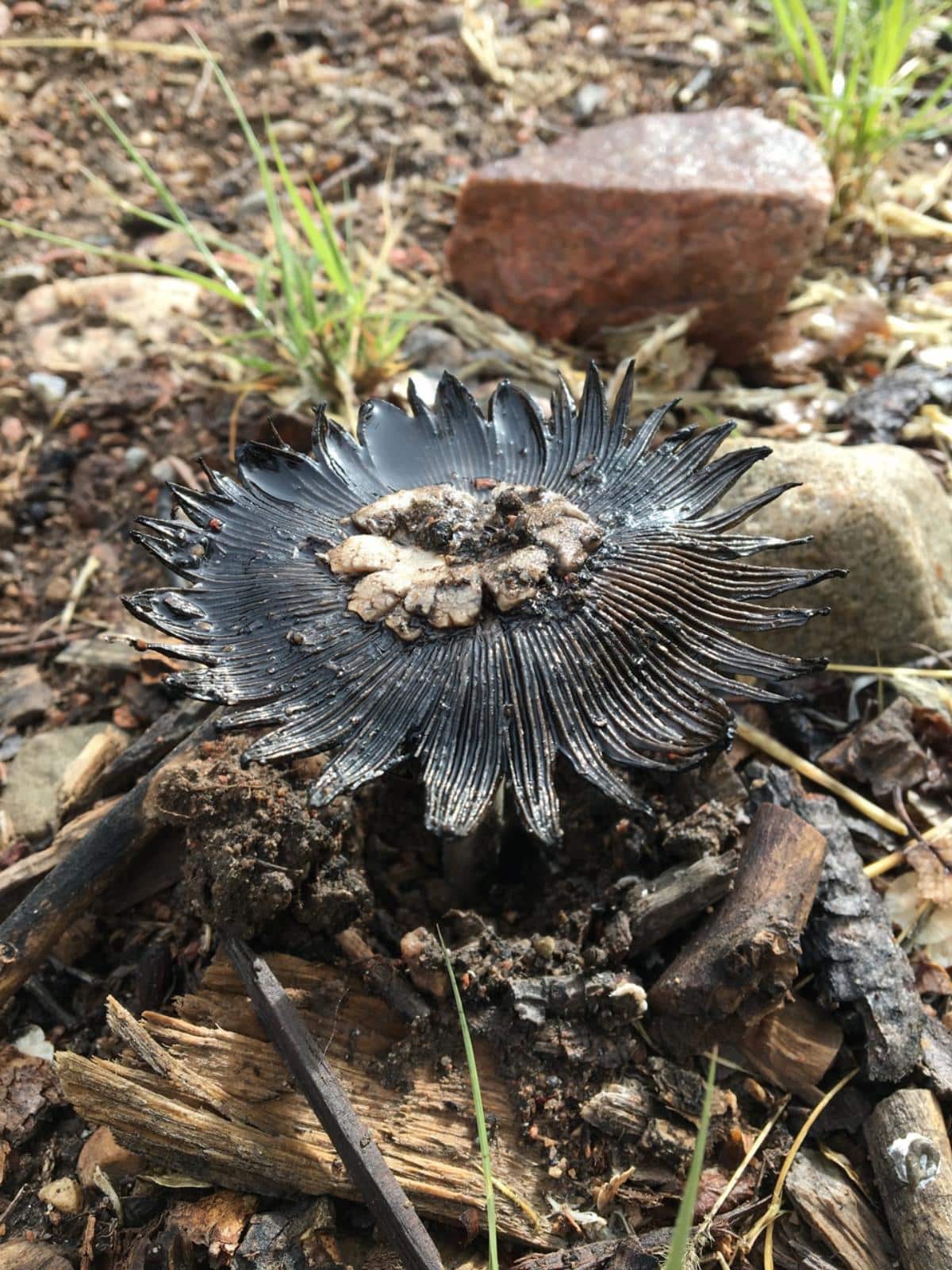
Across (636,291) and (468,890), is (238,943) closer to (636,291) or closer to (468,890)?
(468,890)

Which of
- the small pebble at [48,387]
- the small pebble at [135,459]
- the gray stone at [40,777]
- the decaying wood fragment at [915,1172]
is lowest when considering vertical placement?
the decaying wood fragment at [915,1172]

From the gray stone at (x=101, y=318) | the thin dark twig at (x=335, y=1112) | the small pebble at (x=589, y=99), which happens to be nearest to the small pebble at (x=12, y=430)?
the gray stone at (x=101, y=318)

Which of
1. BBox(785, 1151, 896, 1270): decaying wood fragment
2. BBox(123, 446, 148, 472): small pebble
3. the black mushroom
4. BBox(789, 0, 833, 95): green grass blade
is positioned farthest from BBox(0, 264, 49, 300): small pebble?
BBox(785, 1151, 896, 1270): decaying wood fragment

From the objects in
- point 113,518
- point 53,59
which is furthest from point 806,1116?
point 53,59

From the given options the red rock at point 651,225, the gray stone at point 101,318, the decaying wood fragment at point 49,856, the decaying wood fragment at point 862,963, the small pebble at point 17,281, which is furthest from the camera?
the small pebble at point 17,281

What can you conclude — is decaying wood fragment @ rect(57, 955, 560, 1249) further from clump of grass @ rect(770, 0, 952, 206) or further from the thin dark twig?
clump of grass @ rect(770, 0, 952, 206)

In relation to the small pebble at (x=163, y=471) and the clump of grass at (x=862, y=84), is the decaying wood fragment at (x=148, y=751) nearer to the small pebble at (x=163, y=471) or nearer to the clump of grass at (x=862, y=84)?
the small pebble at (x=163, y=471)
